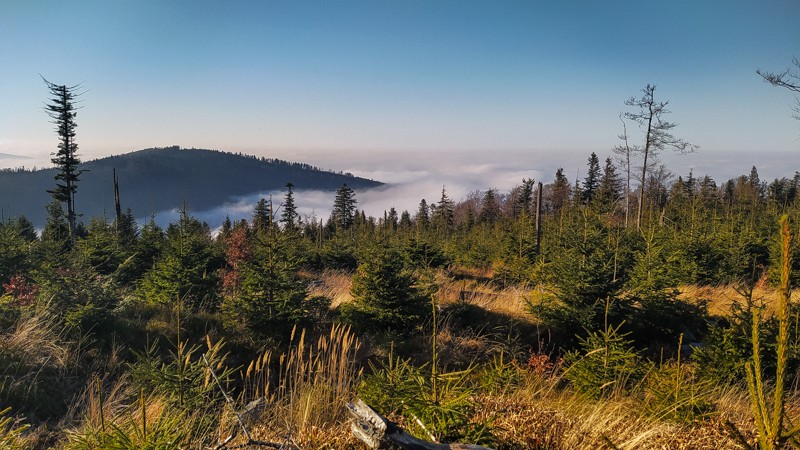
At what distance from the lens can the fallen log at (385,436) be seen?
6.37ft

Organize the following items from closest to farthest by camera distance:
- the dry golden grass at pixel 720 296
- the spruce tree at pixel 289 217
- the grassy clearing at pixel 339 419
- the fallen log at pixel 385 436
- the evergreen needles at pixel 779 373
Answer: the evergreen needles at pixel 779 373 < the fallen log at pixel 385 436 < the grassy clearing at pixel 339 419 < the spruce tree at pixel 289 217 < the dry golden grass at pixel 720 296

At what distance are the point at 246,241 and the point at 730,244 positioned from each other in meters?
19.6

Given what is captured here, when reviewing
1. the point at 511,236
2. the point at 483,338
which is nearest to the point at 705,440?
the point at 483,338

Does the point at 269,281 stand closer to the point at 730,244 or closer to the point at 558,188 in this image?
the point at 730,244

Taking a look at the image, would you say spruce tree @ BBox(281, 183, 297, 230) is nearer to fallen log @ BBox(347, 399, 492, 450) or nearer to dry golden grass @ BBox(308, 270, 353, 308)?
Answer: dry golden grass @ BBox(308, 270, 353, 308)

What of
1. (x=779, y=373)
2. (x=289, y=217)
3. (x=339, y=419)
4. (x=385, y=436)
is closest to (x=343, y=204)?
(x=289, y=217)

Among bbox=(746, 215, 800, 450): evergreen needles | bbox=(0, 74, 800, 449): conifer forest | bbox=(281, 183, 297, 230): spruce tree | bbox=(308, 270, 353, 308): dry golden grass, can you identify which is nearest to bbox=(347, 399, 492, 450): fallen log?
bbox=(0, 74, 800, 449): conifer forest

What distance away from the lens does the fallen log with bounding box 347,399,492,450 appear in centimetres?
194

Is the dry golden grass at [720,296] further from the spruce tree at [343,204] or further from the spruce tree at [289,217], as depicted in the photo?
the spruce tree at [343,204]

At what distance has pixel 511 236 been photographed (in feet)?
59.6

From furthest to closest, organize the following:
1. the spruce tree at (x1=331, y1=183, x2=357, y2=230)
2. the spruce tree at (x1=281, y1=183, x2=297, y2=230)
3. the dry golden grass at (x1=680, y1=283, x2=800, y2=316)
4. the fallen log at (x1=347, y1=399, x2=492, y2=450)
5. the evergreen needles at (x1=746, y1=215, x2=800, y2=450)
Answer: the spruce tree at (x1=331, y1=183, x2=357, y2=230), the dry golden grass at (x1=680, y1=283, x2=800, y2=316), the spruce tree at (x1=281, y1=183, x2=297, y2=230), the fallen log at (x1=347, y1=399, x2=492, y2=450), the evergreen needles at (x1=746, y1=215, x2=800, y2=450)

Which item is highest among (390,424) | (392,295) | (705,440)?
(390,424)

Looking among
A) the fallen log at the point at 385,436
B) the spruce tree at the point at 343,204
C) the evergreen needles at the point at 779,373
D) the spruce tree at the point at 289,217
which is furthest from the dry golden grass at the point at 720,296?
the spruce tree at the point at 343,204

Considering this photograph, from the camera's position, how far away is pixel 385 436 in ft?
6.37
